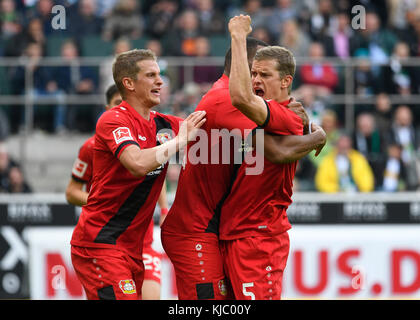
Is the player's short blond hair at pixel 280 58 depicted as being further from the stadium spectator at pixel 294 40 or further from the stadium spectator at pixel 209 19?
the stadium spectator at pixel 209 19

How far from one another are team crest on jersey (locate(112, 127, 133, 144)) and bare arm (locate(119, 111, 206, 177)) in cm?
10

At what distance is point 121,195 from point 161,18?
869 cm

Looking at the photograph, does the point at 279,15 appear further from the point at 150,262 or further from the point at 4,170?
the point at 150,262

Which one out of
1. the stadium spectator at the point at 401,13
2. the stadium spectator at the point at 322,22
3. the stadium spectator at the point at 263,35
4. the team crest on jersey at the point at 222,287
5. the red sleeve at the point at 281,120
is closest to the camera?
the red sleeve at the point at 281,120

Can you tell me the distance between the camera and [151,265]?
7133 millimetres

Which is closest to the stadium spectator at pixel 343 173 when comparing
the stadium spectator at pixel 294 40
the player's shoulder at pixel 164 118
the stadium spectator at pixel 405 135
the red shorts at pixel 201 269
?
the stadium spectator at pixel 405 135

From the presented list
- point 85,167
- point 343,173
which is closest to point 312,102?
point 343,173

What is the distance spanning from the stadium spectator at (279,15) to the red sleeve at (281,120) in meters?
7.84

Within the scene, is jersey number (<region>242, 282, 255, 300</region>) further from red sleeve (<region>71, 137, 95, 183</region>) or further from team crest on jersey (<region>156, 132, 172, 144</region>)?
red sleeve (<region>71, 137, 95, 183</region>)

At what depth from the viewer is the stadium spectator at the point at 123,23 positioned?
45.0ft

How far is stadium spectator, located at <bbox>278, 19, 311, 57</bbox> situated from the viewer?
12.9m

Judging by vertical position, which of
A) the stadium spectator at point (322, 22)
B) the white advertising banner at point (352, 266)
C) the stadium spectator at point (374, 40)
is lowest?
the white advertising banner at point (352, 266)

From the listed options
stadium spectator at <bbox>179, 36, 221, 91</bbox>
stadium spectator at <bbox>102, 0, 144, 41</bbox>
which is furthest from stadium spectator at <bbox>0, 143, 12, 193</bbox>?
stadium spectator at <bbox>102, 0, 144, 41</bbox>
